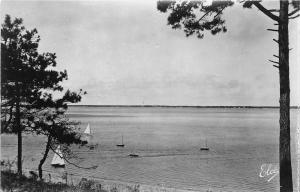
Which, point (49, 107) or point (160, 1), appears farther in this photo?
point (49, 107)

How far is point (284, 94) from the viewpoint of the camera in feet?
33.0

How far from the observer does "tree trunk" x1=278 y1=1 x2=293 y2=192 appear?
32.5 ft

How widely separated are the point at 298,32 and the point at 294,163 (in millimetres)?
31332

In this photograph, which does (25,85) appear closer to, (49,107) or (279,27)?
(49,107)

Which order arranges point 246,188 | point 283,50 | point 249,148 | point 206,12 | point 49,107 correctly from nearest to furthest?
point 283,50
point 206,12
point 49,107
point 246,188
point 249,148

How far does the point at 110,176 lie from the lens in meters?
32.1

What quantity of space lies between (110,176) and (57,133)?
1266 cm

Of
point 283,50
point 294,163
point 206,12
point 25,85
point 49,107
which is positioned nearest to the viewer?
point 283,50

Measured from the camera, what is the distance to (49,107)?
2042 cm

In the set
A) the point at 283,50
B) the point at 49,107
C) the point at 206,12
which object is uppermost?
the point at 206,12

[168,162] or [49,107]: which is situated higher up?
[49,107]

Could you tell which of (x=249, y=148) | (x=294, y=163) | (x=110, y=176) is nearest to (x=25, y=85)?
(x=110, y=176)

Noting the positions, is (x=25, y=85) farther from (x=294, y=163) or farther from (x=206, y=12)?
(x=294, y=163)

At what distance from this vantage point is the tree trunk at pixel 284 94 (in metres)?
9.90
